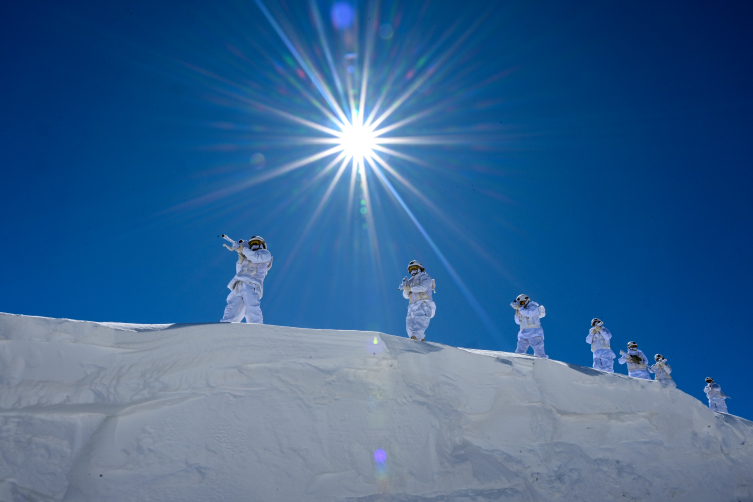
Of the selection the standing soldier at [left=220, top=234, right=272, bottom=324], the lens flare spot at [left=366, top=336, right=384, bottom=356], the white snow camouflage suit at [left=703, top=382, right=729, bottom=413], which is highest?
the white snow camouflage suit at [left=703, top=382, right=729, bottom=413]

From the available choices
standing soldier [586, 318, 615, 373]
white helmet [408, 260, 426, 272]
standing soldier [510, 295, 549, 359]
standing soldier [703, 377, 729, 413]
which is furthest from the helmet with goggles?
standing soldier [703, 377, 729, 413]

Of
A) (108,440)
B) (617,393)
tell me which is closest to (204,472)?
(108,440)

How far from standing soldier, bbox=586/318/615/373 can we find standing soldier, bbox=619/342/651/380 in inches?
15.9

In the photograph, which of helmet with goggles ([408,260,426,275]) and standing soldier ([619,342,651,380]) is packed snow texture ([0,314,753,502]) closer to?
helmet with goggles ([408,260,426,275])

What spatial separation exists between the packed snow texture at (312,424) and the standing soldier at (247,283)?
8.04 ft

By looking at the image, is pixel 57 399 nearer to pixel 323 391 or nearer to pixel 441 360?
pixel 323 391

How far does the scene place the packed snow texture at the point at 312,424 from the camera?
3287 millimetres

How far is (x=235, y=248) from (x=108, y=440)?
3963mm

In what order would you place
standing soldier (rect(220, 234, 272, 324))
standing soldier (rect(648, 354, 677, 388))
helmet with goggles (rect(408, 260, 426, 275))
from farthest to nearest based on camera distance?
standing soldier (rect(648, 354, 677, 388)), helmet with goggles (rect(408, 260, 426, 275)), standing soldier (rect(220, 234, 272, 324))

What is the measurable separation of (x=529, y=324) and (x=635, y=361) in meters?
4.27

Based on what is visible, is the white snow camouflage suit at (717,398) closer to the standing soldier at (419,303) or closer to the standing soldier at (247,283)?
the standing soldier at (419,303)

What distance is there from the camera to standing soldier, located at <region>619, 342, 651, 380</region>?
10203 mm

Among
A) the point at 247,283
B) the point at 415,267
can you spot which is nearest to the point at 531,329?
the point at 415,267

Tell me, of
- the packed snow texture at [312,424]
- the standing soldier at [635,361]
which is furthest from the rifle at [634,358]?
the packed snow texture at [312,424]
